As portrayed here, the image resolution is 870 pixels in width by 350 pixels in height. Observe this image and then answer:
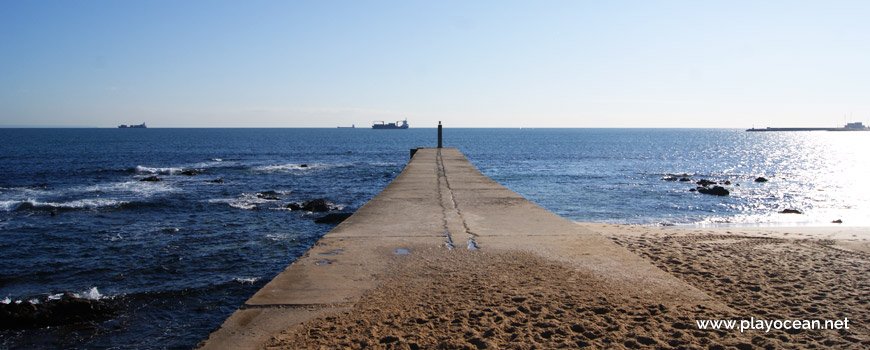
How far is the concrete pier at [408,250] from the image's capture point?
4559 mm

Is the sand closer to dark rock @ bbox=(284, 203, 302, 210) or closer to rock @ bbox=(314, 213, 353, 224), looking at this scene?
rock @ bbox=(314, 213, 353, 224)

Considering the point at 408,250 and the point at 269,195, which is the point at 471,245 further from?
the point at 269,195

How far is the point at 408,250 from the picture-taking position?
6688 mm

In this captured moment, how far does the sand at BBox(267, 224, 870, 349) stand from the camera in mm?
3994

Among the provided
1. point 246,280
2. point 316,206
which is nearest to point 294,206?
point 316,206

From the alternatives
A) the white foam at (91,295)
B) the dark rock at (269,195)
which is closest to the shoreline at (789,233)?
the white foam at (91,295)

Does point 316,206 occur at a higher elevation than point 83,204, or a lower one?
higher

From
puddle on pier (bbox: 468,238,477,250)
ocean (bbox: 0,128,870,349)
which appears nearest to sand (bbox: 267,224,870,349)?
puddle on pier (bbox: 468,238,477,250)

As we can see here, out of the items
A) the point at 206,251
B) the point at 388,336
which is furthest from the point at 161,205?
the point at 388,336

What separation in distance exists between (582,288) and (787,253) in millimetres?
4623

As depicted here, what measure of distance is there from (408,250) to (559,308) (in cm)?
249

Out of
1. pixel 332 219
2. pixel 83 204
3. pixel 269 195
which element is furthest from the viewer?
pixel 269 195

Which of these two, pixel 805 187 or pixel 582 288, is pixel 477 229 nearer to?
pixel 582 288

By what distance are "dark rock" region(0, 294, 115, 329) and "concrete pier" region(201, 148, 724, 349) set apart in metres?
3.50
